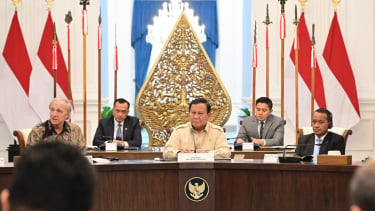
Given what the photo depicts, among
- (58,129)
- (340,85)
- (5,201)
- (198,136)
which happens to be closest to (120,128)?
(198,136)

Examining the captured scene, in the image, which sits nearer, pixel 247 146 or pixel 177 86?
pixel 247 146

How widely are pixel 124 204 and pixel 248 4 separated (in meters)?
8.03

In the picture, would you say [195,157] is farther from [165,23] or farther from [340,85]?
[165,23]

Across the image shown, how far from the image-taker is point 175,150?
539 cm

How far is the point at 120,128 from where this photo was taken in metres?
7.10

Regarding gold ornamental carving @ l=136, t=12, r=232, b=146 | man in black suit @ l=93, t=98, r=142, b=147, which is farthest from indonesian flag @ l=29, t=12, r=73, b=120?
man in black suit @ l=93, t=98, r=142, b=147

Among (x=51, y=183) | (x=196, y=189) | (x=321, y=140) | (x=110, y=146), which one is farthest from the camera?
(x=110, y=146)

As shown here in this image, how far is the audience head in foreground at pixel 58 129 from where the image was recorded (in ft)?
17.0

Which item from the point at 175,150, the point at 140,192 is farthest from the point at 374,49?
the point at 140,192

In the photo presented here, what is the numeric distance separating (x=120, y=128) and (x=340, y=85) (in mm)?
3205

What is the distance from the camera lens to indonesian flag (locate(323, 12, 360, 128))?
9.17m

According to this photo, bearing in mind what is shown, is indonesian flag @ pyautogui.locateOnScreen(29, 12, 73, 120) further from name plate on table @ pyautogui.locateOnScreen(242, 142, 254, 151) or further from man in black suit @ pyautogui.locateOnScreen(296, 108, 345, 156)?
man in black suit @ pyautogui.locateOnScreen(296, 108, 345, 156)

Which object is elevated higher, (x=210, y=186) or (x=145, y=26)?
(x=145, y=26)

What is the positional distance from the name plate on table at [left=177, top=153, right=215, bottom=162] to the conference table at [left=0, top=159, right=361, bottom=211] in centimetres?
5
